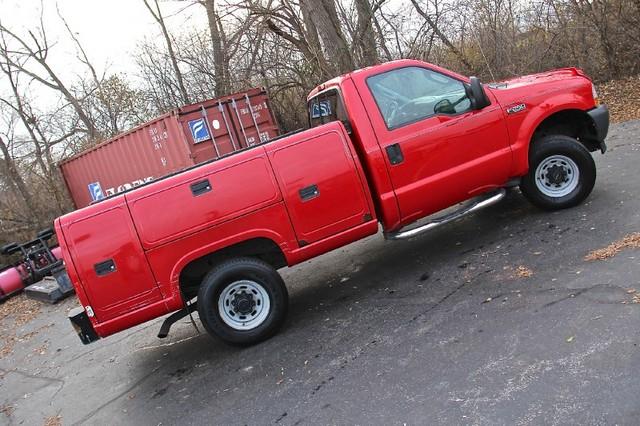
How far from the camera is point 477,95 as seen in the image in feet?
18.7

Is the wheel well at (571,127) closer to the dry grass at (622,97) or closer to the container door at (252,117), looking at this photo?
the dry grass at (622,97)

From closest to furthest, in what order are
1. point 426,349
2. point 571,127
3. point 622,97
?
point 426,349, point 571,127, point 622,97

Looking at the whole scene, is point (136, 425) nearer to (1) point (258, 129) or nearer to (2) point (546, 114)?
(2) point (546, 114)

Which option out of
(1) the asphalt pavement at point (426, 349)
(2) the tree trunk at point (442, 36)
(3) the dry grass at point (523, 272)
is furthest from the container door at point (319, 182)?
(2) the tree trunk at point (442, 36)

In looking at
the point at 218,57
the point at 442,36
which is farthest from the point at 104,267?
the point at 218,57

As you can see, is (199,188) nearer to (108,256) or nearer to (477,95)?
(108,256)

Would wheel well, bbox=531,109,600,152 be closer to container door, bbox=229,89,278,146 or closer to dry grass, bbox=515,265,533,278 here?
dry grass, bbox=515,265,533,278

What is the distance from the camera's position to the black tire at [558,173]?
6.06 metres

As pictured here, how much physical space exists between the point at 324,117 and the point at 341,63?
7.26m

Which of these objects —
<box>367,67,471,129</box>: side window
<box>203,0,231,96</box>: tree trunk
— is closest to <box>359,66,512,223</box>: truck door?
<box>367,67,471,129</box>: side window

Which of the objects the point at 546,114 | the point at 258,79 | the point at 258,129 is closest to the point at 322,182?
the point at 546,114

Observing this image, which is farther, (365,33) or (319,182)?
(365,33)

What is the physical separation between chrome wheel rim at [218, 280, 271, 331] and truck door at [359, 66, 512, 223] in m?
1.67

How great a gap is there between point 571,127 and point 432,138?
6.53 ft
